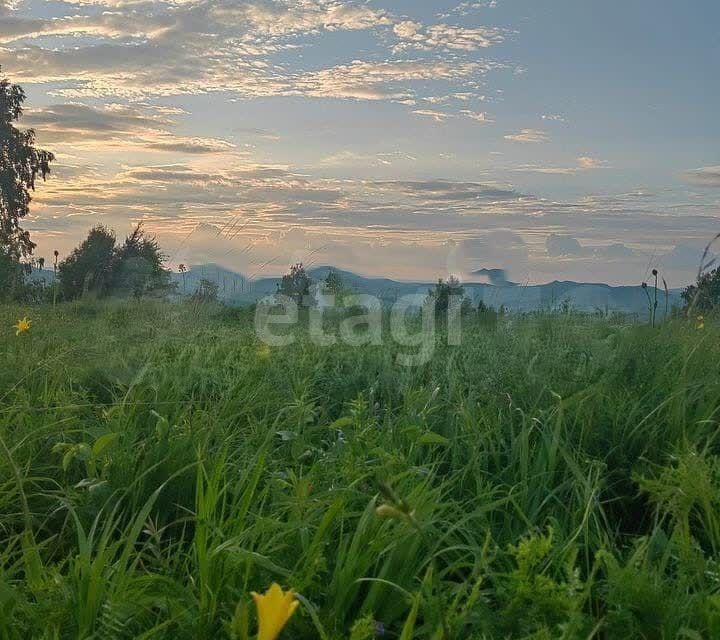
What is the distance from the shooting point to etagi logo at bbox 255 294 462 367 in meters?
5.35

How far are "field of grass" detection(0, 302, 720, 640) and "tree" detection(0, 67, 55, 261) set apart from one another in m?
23.2

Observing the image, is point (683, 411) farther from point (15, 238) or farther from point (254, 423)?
point (15, 238)

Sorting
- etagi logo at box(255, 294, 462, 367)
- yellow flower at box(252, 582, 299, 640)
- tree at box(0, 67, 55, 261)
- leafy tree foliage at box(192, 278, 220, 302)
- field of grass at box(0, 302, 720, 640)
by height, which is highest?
tree at box(0, 67, 55, 261)

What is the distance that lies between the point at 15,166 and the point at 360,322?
72.6 ft

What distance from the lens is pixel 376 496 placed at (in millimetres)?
1896

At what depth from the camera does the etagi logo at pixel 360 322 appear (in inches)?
211

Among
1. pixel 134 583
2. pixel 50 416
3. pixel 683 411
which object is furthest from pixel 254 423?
pixel 683 411

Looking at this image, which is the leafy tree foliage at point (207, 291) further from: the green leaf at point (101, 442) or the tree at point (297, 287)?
the green leaf at point (101, 442)

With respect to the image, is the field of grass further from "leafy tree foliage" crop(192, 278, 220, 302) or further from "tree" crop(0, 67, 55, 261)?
"tree" crop(0, 67, 55, 261)

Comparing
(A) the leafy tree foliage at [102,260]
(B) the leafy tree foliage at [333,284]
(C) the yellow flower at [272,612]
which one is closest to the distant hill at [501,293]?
(B) the leafy tree foliage at [333,284]

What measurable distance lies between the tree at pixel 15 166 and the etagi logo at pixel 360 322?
19.7 metres

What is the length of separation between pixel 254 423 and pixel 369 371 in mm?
1035

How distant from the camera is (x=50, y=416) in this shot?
283 centimetres

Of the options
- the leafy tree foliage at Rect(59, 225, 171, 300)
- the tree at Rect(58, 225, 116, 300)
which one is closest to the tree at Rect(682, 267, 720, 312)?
the leafy tree foliage at Rect(59, 225, 171, 300)
